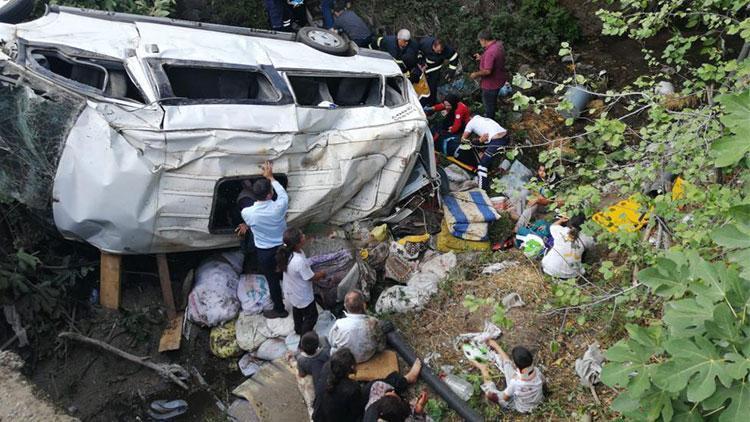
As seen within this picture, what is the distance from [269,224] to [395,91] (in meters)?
2.36

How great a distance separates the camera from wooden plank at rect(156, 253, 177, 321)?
6617 mm

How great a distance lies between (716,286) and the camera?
285 centimetres

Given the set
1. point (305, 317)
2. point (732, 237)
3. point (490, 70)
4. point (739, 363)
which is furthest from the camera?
point (490, 70)

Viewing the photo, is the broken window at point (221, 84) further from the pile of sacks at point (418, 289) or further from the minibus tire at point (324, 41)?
the pile of sacks at point (418, 289)

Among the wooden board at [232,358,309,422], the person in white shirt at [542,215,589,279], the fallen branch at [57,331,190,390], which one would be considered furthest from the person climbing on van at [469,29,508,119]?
the fallen branch at [57,331,190,390]

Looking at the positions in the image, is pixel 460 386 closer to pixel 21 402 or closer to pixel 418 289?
pixel 418 289

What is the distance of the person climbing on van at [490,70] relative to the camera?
8.85 m

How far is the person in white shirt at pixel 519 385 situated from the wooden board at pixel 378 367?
0.80 meters

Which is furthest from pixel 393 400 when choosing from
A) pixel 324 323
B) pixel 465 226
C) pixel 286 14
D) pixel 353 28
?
pixel 286 14

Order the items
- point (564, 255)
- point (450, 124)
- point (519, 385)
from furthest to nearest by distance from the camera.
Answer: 1. point (450, 124)
2. point (564, 255)
3. point (519, 385)

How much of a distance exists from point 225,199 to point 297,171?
0.72 m

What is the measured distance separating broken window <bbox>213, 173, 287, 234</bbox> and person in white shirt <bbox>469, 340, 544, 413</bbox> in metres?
2.54

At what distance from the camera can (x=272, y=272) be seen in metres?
6.60

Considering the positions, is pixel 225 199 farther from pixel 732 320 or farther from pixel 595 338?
pixel 732 320
